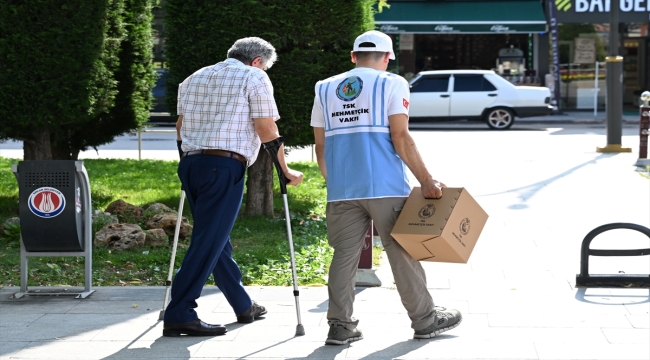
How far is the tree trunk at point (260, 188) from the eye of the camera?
10.1 metres

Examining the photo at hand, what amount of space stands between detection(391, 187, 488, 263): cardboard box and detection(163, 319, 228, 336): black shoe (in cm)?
129

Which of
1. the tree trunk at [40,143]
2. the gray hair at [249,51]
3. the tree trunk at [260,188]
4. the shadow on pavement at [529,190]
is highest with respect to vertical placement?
the gray hair at [249,51]

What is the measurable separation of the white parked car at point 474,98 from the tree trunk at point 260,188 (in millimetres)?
13850

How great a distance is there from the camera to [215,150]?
5.60m

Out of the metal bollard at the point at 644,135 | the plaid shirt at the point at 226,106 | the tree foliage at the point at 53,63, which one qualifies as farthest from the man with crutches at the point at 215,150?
the metal bollard at the point at 644,135

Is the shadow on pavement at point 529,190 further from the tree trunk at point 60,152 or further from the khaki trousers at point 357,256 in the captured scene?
the khaki trousers at point 357,256

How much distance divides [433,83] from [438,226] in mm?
19342

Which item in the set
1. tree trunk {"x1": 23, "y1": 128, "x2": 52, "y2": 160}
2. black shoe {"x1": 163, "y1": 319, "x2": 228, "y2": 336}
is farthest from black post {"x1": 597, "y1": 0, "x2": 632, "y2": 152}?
black shoe {"x1": 163, "y1": 319, "x2": 228, "y2": 336}

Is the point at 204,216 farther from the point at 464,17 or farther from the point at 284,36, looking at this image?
the point at 464,17

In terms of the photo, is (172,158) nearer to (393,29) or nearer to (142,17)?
(142,17)

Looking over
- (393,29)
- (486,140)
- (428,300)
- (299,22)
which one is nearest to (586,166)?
(486,140)

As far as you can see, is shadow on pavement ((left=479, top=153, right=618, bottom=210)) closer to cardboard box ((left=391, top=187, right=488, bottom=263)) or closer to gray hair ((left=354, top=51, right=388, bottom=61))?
cardboard box ((left=391, top=187, right=488, bottom=263))

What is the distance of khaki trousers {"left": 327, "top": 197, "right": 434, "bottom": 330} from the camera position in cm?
544

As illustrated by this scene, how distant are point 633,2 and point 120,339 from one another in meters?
26.6
